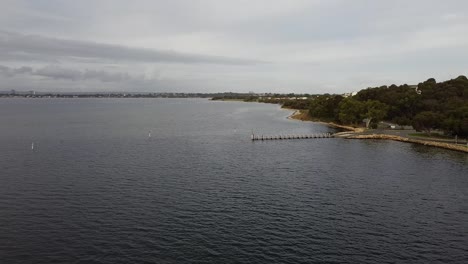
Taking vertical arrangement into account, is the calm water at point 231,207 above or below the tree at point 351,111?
below

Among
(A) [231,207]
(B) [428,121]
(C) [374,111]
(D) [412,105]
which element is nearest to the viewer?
(A) [231,207]

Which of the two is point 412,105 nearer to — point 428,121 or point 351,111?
Result: point 351,111

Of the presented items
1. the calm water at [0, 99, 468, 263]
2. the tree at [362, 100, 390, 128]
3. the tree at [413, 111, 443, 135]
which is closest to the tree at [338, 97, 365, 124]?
the tree at [362, 100, 390, 128]

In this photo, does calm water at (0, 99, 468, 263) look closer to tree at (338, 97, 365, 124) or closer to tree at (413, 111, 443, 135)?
tree at (413, 111, 443, 135)

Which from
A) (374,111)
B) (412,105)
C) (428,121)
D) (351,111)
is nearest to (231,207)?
(428,121)

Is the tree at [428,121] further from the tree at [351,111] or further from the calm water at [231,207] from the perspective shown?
the tree at [351,111]

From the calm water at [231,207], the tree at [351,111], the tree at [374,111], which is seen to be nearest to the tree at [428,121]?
the tree at [374,111]

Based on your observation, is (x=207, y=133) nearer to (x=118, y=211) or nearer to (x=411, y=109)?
(x=411, y=109)

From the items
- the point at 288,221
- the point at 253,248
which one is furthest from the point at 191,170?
the point at 253,248

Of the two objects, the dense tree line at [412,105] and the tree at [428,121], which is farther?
the dense tree line at [412,105]
